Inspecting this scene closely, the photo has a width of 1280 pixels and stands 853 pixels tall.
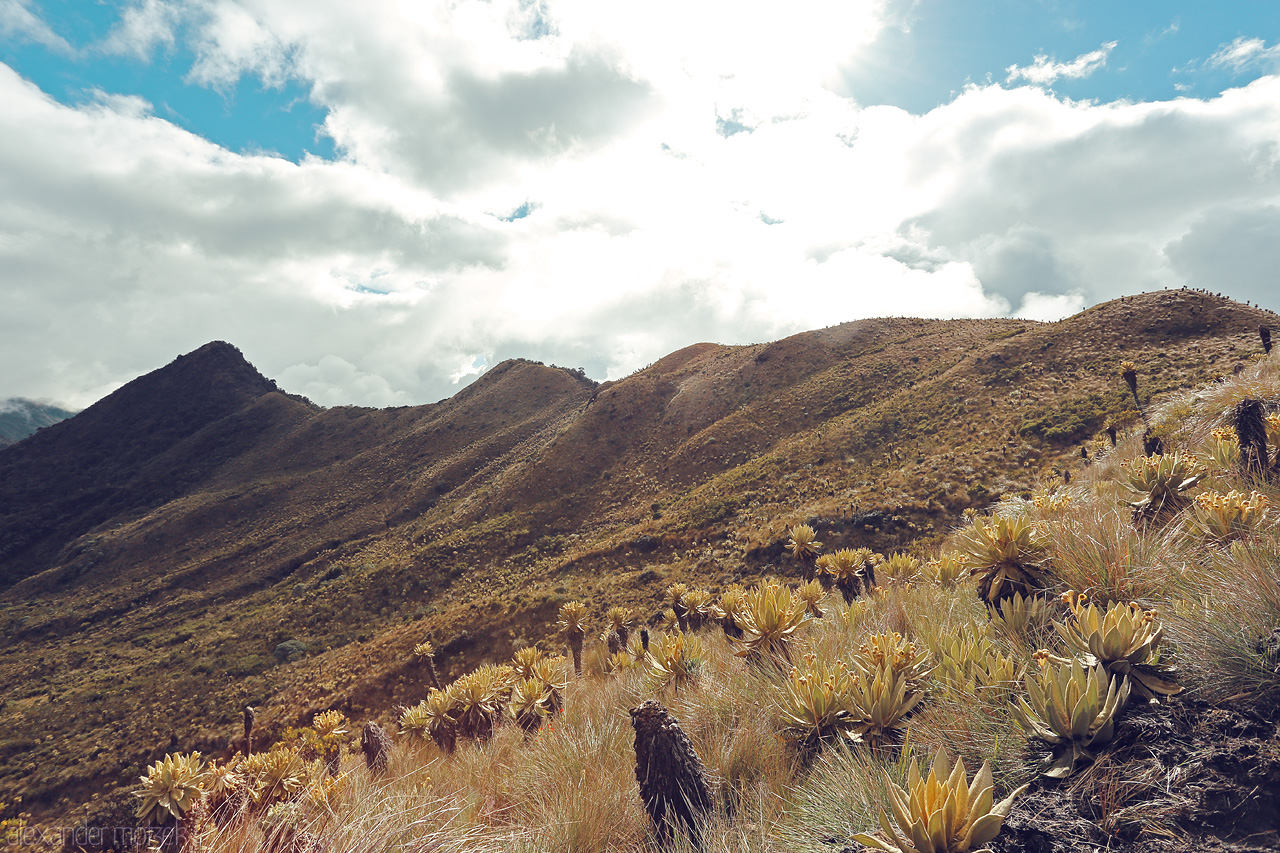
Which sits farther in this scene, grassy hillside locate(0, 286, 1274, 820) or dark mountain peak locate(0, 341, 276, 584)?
dark mountain peak locate(0, 341, 276, 584)

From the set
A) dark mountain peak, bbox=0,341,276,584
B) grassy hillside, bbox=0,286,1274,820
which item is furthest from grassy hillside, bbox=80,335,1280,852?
dark mountain peak, bbox=0,341,276,584

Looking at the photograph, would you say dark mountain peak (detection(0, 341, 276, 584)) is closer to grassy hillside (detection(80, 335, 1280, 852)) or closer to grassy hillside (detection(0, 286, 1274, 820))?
grassy hillside (detection(0, 286, 1274, 820))

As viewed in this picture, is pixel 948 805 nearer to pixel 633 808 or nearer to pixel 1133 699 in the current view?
pixel 1133 699

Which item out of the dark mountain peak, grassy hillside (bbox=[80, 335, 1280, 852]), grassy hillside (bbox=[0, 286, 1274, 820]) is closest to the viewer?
grassy hillside (bbox=[80, 335, 1280, 852])

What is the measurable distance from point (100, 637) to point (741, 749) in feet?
205

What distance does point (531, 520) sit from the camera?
133 feet

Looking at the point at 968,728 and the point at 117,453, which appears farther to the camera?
the point at 117,453

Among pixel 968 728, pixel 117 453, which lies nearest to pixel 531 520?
pixel 968 728

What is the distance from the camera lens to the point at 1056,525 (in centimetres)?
447

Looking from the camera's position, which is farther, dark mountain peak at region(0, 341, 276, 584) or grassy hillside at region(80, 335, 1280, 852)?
dark mountain peak at region(0, 341, 276, 584)

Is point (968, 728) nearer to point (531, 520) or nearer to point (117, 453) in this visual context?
point (531, 520)

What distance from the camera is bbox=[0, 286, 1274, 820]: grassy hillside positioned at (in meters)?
23.0

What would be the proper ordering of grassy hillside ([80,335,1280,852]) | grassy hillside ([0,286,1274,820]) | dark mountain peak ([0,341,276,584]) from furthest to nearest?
dark mountain peak ([0,341,276,584]), grassy hillside ([0,286,1274,820]), grassy hillside ([80,335,1280,852])

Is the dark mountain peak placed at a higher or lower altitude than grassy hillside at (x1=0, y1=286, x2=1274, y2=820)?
higher
